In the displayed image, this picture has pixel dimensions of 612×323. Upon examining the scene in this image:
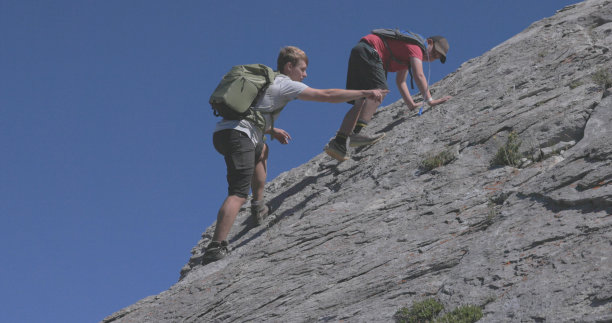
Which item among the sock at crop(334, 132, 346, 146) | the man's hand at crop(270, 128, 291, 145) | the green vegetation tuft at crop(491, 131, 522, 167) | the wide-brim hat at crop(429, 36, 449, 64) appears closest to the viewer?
the green vegetation tuft at crop(491, 131, 522, 167)

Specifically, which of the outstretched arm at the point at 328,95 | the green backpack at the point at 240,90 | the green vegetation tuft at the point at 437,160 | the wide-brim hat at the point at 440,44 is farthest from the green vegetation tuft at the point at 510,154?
the wide-brim hat at the point at 440,44

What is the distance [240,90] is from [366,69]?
10.5 feet

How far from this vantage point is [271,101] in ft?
31.4

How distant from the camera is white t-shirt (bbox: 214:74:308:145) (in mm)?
9398

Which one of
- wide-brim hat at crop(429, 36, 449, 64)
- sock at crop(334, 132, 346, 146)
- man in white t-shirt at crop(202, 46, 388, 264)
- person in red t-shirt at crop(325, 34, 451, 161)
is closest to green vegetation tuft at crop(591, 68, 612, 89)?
person in red t-shirt at crop(325, 34, 451, 161)

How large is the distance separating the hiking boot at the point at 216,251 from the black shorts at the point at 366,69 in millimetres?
3844

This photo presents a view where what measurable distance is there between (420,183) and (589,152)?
259 centimetres

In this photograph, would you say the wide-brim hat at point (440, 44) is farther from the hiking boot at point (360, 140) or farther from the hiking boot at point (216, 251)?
the hiking boot at point (216, 251)

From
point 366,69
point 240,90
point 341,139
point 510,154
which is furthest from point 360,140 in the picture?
point 510,154

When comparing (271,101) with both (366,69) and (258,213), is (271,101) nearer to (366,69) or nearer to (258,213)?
(258,213)

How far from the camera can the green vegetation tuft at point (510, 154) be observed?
8.70 meters

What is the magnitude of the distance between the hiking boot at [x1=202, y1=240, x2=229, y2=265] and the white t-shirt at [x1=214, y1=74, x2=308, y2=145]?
1639 mm

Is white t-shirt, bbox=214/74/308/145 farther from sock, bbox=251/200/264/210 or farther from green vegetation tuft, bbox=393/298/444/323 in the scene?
green vegetation tuft, bbox=393/298/444/323

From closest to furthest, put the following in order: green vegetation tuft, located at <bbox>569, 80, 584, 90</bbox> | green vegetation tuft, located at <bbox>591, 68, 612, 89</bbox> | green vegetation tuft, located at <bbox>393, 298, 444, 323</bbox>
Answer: green vegetation tuft, located at <bbox>393, 298, 444, 323</bbox>, green vegetation tuft, located at <bbox>591, 68, 612, 89</bbox>, green vegetation tuft, located at <bbox>569, 80, 584, 90</bbox>
